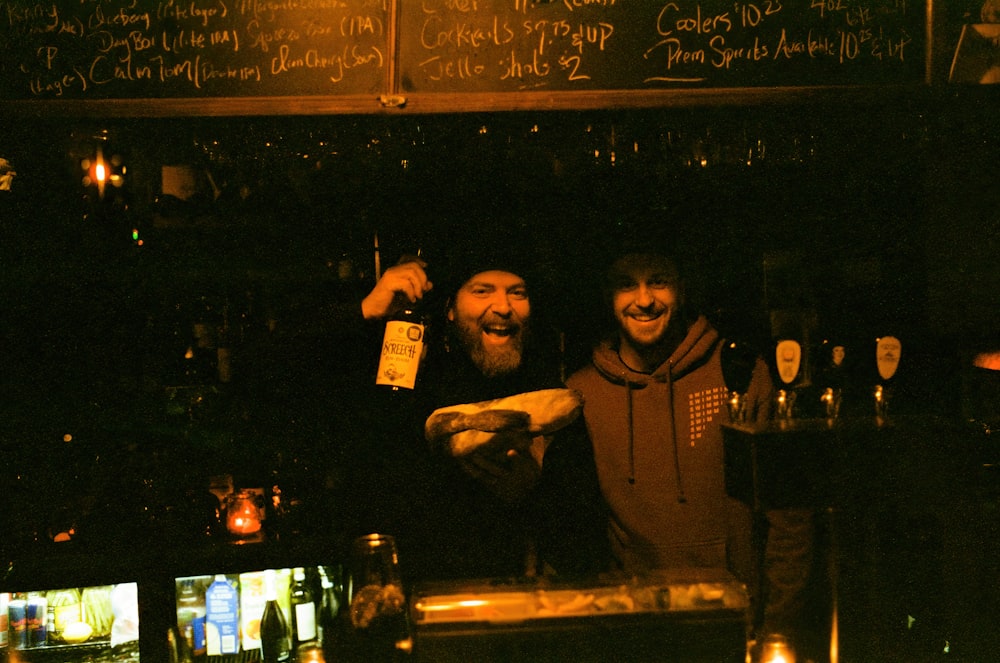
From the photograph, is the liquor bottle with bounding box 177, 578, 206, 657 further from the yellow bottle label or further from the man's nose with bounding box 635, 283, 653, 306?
the man's nose with bounding box 635, 283, 653, 306

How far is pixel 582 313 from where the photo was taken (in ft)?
12.8

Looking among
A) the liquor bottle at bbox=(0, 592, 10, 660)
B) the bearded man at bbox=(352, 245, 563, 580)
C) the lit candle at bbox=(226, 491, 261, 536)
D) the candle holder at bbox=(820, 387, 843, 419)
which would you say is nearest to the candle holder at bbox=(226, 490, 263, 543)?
the lit candle at bbox=(226, 491, 261, 536)

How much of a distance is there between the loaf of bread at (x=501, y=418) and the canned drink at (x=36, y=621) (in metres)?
1.55

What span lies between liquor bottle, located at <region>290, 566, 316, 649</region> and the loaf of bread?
0.73 meters

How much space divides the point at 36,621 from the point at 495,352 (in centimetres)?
206

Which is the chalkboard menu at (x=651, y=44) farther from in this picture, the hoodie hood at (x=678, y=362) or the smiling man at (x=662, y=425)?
the hoodie hood at (x=678, y=362)

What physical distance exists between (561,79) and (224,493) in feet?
7.09

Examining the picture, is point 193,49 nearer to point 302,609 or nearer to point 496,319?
point 496,319

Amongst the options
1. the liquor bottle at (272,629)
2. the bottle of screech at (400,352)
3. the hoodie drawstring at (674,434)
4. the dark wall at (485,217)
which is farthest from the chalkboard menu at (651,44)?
the liquor bottle at (272,629)

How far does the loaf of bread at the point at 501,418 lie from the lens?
10.2 ft

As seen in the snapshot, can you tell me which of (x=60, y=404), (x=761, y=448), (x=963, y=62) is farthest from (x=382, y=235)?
(x=963, y=62)

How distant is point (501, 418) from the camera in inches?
122

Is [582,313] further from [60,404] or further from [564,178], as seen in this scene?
[60,404]

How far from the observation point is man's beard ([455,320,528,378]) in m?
3.60
